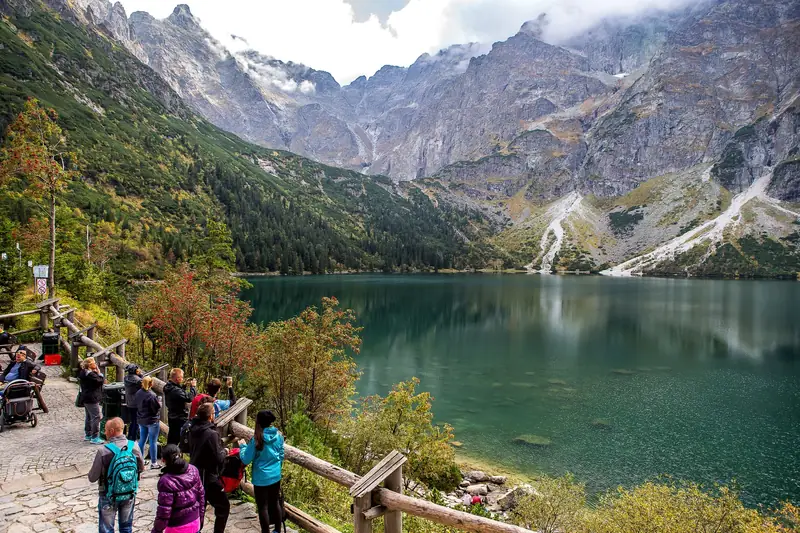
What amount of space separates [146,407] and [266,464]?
4.78 metres

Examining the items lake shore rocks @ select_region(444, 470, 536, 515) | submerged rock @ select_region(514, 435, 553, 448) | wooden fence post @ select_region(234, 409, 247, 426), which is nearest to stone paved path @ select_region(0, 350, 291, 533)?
wooden fence post @ select_region(234, 409, 247, 426)

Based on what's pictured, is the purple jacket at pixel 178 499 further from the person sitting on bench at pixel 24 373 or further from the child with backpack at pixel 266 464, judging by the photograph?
the person sitting on bench at pixel 24 373

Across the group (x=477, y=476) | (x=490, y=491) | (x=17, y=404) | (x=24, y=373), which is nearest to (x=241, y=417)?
(x=17, y=404)

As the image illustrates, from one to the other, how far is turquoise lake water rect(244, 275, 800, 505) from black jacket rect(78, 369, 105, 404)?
73.7 feet

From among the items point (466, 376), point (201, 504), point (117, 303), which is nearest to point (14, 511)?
point (201, 504)

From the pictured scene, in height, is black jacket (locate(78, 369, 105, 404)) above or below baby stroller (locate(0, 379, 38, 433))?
above

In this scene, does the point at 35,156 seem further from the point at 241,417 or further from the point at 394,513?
the point at 394,513

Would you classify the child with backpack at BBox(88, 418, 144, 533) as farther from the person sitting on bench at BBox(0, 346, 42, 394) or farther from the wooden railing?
the person sitting on bench at BBox(0, 346, 42, 394)

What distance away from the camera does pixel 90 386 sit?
12398mm

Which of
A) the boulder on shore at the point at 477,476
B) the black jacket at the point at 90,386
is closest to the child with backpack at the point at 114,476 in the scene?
the black jacket at the point at 90,386

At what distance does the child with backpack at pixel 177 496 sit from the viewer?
6.62 metres

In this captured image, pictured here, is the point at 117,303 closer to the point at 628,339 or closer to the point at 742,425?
the point at 742,425

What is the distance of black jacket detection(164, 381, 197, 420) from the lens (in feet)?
34.8

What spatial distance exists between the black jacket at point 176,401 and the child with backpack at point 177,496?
13.5 ft
